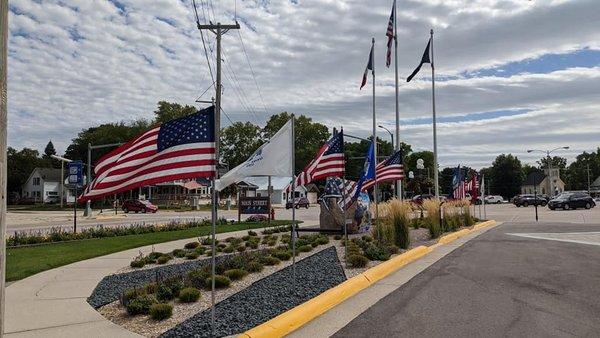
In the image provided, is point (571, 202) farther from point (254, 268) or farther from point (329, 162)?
point (254, 268)

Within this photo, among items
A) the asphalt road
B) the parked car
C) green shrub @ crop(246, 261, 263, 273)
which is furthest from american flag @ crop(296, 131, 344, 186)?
the parked car

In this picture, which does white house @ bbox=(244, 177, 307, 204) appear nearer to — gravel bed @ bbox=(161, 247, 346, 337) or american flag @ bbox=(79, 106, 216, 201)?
gravel bed @ bbox=(161, 247, 346, 337)

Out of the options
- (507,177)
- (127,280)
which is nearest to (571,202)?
(127,280)

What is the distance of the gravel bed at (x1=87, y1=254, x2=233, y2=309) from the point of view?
27.8 feet

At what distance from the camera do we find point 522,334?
6.40m

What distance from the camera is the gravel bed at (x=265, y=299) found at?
6.62m

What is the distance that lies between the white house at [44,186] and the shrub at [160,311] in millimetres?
103891

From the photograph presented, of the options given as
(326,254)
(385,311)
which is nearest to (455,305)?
A: (385,311)

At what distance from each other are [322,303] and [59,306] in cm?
382

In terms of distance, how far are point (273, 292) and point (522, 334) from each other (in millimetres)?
3859

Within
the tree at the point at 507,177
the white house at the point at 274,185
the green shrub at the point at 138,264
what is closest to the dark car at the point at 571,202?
the white house at the point at 274,185

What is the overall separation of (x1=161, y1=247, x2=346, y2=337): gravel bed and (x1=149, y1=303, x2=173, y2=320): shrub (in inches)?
13.2

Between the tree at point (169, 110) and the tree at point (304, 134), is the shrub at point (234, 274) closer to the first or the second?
the tree at point (169, 110)

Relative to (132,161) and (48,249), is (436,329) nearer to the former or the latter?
(132,161)
